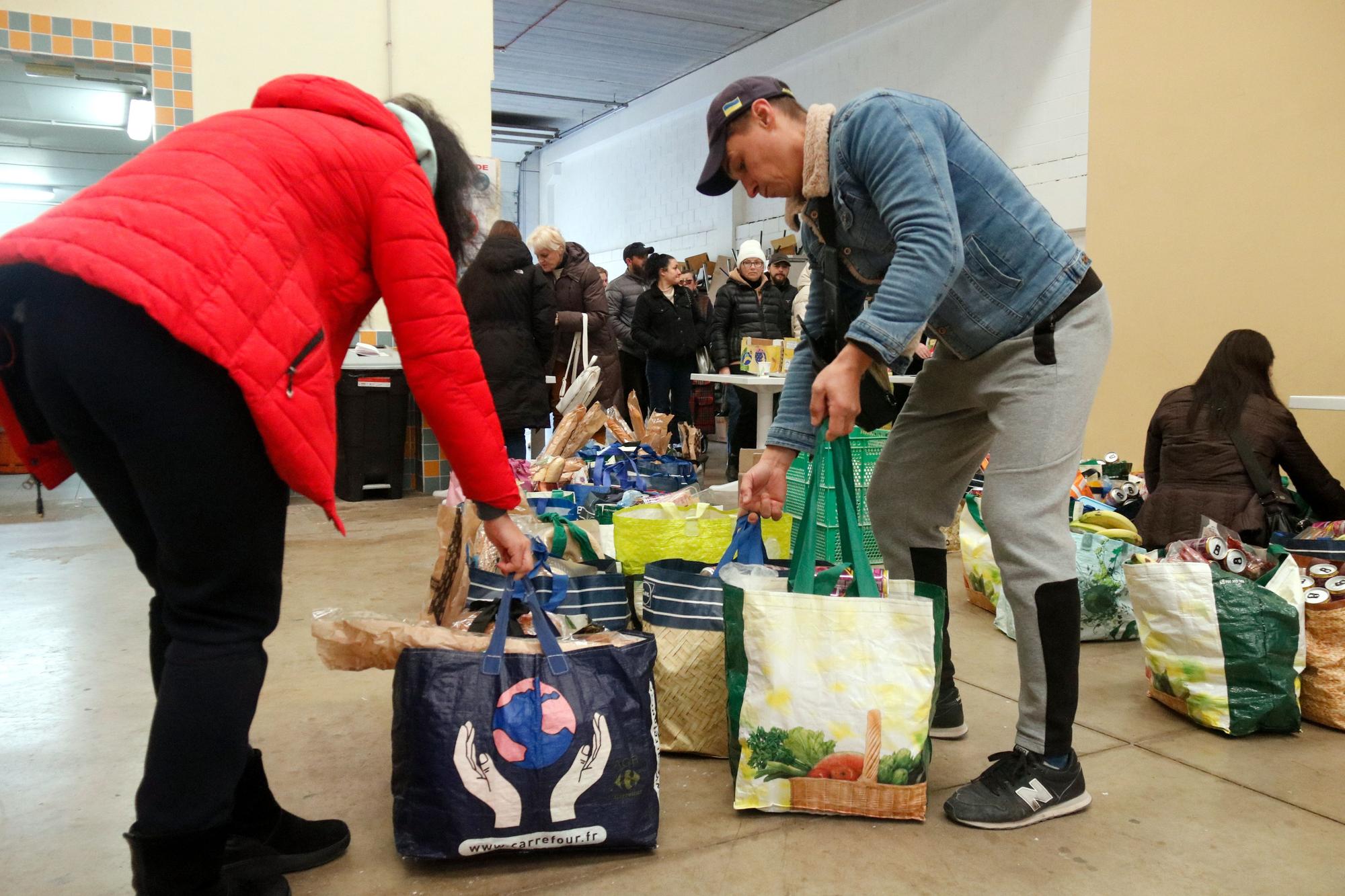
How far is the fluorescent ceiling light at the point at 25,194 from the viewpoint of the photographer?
1305cm

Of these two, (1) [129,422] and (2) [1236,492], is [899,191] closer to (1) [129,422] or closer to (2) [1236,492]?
(1) [129,422]

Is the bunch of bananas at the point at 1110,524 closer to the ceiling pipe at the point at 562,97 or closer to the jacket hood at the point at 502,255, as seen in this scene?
the jacket hood at the point at 502,255

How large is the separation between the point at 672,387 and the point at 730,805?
5.58 metres

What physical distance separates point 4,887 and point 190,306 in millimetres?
1058

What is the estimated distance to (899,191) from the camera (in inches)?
62.6

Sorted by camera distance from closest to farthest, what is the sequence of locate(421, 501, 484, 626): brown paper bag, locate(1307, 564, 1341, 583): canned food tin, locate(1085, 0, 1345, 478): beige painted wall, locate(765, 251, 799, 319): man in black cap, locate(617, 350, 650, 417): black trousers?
1. locate(421, 501, 484, 626): brown paper bag
2. locate(1307, 564, 1341, 583): canned food tin
3. locate(1085, 0, 1345, 478): beige painted wall
4. locate(765, 251, 799, 319): man in black cap
5. locate(617, 350, 650, 417): black trousers

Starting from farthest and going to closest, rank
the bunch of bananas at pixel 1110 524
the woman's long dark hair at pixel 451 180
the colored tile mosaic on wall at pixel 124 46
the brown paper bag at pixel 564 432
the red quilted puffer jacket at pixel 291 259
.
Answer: the brown paper bag at pixel 564 432 → the colored tile mosaic on wall at pixel 124 46 → the bunch of bananas at pixel 1110 524 → the woman's long dark hair at pixel 451 180 → the red quilted puffer jacket at pixel 291 259

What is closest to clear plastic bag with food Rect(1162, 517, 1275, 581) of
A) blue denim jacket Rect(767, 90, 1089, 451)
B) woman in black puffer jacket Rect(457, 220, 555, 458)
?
blue denim jacket Rect(767, 90, 1089, 451)

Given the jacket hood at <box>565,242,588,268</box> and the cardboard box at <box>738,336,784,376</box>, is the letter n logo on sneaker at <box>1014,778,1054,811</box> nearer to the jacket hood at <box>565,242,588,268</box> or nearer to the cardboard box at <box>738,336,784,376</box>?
the cardboard box at <box>738,336,784,376</box>

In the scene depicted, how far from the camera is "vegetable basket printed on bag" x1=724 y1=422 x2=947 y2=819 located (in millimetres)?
1647

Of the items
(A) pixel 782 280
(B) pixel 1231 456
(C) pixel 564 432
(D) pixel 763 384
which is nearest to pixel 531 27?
(A) pixel 782 280

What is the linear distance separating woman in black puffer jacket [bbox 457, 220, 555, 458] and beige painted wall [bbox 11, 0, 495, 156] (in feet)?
2.50

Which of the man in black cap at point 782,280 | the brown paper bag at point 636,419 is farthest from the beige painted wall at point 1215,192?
the brown paper bag at point 636,419

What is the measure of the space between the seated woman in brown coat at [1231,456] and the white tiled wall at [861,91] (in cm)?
335
